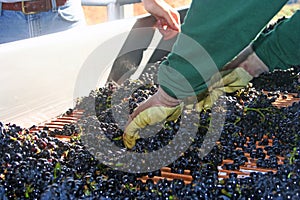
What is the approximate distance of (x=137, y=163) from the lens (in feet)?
5.25

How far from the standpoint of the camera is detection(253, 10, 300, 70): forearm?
1.93 meters

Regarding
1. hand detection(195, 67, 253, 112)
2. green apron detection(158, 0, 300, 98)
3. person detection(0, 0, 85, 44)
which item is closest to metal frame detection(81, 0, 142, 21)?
person detection(0, 0, 85, 44)

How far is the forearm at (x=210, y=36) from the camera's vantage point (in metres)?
1.52

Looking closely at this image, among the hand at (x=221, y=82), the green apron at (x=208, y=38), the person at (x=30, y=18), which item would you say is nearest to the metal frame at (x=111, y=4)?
the person at (x=30, y=18)

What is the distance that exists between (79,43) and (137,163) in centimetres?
89

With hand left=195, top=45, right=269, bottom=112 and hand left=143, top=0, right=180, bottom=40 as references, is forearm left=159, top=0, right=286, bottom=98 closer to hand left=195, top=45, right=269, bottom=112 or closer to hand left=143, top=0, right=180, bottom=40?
hand left=195, top=45, right=269, bottom=112

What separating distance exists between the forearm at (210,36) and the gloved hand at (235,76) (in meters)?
0.46

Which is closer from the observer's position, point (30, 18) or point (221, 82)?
point (221, 82)

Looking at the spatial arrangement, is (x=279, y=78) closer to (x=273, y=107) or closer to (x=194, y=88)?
(x=273, y=107)

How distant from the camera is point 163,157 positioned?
168cm

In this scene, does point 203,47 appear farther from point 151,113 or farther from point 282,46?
point 282,46

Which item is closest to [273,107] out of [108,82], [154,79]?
[154,79]

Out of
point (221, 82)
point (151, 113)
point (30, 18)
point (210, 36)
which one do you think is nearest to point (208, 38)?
point (210, 36)

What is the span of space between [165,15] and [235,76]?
0.44 m
